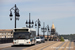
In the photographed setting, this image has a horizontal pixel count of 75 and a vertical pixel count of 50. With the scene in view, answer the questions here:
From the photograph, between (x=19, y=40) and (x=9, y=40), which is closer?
(x=19, y=40)

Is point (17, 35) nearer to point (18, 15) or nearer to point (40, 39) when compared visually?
point (18, 15)

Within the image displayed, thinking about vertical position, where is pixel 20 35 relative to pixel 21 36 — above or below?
above

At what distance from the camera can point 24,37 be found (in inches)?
1234

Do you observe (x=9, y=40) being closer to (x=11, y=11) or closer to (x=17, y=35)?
(x=11, y=11)

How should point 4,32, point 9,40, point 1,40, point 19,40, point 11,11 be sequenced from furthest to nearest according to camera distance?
point 4,32 < point 9,40 < point 1,40 < point 11,11 < point 19,40

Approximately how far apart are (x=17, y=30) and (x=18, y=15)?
20.7ft

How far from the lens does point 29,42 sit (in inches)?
1247

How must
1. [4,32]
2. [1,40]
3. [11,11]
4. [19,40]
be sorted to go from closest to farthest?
[19,40], [11,11], [1,40], [4,32]

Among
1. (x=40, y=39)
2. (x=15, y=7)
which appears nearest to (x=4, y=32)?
(x=40, y=39)

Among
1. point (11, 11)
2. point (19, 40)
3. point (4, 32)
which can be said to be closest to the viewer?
point (19, 40)

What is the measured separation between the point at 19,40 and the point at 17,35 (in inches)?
30.6

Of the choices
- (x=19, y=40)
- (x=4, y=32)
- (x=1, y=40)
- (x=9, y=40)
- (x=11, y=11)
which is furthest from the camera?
(x=4, y=32)

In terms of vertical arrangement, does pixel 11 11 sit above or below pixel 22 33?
above

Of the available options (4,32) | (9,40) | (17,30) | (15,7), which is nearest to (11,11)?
(15,7)
